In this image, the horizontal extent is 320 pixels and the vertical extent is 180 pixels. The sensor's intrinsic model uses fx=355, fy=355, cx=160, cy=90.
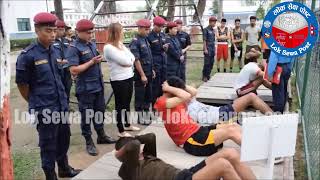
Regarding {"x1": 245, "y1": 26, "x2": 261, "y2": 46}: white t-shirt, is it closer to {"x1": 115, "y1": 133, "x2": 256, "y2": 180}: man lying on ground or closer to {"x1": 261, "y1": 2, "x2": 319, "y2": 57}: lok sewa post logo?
{"x1": 261, "y1": 2, "x2": 319, "y2": 57}: lok sewa post logo

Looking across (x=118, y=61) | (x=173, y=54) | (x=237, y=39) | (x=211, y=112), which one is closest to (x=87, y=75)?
(x=118, y=61)

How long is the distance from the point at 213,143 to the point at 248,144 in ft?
4.01

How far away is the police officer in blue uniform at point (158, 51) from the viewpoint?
20.4 feet

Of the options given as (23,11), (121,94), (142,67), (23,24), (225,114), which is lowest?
(225,114)

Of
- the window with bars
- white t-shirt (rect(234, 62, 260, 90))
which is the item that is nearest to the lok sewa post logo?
white t-shirt (rect(234, 62, 260, 90))

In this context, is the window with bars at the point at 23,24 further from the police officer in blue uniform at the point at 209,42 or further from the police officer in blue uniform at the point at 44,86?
the police officer in blue uniform at the point at 44,86

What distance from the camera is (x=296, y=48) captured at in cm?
342

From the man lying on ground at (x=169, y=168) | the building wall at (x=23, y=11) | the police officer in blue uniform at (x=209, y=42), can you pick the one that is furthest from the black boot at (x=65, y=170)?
the building wall at (x=23, y=11)

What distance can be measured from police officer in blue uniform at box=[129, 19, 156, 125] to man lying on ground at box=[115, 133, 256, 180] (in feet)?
8.75

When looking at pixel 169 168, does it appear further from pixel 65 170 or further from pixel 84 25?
pixel 84 25

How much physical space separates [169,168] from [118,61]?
2123 mm

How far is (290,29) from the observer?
3.43 meters

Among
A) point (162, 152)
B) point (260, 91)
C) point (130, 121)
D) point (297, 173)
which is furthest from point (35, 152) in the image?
point (260, 91)

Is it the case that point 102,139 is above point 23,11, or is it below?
below
